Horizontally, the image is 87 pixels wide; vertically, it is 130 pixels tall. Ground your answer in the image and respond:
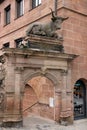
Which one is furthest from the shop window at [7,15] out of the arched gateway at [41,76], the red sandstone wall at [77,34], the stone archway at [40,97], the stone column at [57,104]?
the stone column at [57,104]

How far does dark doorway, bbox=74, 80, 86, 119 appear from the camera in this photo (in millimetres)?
14492

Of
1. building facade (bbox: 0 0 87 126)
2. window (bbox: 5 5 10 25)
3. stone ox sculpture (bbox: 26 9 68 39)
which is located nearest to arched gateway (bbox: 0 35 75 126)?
building facade (bbox: 0 0 87 126)

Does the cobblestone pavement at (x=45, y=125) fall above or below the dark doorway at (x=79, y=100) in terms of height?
below

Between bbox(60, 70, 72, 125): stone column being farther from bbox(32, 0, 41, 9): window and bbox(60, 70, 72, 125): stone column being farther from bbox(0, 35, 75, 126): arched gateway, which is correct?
bbox(32, 0, 41, 9): window

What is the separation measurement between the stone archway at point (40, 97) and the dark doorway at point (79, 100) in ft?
5.93

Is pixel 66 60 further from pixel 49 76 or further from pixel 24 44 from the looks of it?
pixel 24 44

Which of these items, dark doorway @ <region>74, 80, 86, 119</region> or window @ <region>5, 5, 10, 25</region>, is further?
window @ <region>5, 5, 10, 25</region>

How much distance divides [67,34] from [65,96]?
3.44m

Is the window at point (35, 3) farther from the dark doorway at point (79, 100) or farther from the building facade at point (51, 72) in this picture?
the dark doorway at point (79, 100)

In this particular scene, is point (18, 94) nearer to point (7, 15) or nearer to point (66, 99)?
point (66, 99)

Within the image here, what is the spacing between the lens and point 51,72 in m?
12.5

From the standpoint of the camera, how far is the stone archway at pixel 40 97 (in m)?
13.4

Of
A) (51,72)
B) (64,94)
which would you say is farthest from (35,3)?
(64,94)

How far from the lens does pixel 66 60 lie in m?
13.0
